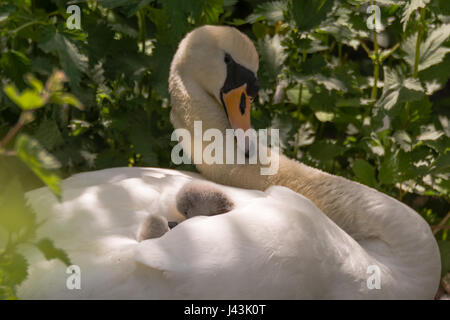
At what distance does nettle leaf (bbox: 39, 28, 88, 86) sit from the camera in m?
2.73

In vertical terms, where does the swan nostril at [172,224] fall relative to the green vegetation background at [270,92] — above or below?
below

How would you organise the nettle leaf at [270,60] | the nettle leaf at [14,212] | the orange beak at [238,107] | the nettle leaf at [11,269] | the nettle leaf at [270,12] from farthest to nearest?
the nettle leaf at [270,60] → the nettle leaf at [270,12] → the orange beak at [238,107] → the nettle leaf at [11,269] → the nettle leaf at [14,212]

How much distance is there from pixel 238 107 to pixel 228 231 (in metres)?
0.87

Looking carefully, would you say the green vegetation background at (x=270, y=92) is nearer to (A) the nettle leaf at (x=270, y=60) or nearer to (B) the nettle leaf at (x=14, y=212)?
(A) the nettle leaf at (x=270, y=60)

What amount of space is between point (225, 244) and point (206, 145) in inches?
35.8

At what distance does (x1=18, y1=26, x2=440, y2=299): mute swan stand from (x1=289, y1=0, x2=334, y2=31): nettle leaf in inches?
20.1

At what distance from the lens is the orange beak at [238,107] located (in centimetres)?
286

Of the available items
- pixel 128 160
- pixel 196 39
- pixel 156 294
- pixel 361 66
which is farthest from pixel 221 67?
pixel 361 66

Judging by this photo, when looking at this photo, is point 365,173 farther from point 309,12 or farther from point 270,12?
point 270,12

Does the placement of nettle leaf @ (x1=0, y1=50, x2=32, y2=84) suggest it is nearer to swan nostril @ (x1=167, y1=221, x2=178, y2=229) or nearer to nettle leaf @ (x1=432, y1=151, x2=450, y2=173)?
swan nostril @ (x1=167, y1=221, x2=178, y2=229)
